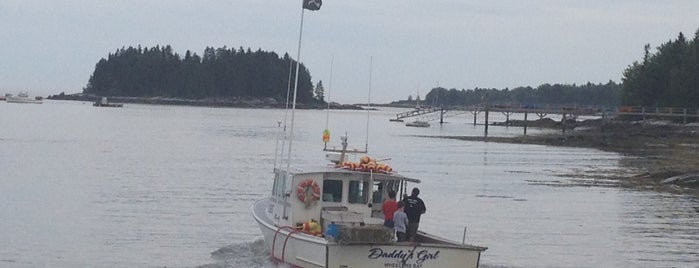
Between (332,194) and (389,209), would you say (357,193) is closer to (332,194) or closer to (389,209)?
(332,194)

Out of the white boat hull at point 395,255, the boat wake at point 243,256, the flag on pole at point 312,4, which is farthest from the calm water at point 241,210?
the flag on pole at point 312,4

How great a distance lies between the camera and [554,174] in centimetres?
6269

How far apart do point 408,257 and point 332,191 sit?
12.9 ft

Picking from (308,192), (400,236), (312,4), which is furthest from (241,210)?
(400,236)

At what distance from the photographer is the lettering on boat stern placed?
2277 centimetres

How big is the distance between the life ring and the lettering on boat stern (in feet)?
12.0

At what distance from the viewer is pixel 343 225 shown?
2300 cm

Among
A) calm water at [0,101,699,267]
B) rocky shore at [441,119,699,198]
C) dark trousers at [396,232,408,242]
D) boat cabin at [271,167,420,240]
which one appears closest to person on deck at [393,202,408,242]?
dark trousers at [396,232,408,242]

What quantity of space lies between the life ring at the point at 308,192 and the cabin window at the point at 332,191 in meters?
0.25

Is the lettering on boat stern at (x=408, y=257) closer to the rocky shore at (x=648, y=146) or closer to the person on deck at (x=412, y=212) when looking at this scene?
the person on deck at (x=412, y=212)

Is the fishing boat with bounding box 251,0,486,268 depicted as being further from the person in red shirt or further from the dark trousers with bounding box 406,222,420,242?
the person in red shirt

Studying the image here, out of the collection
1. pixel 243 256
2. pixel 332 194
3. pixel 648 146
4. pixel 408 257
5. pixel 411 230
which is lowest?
pixel 243 256

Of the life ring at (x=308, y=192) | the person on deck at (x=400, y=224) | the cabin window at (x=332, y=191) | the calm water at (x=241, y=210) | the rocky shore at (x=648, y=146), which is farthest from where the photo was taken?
the rocky shore at (x=648, y=146)

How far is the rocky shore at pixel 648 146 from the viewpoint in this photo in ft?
175
